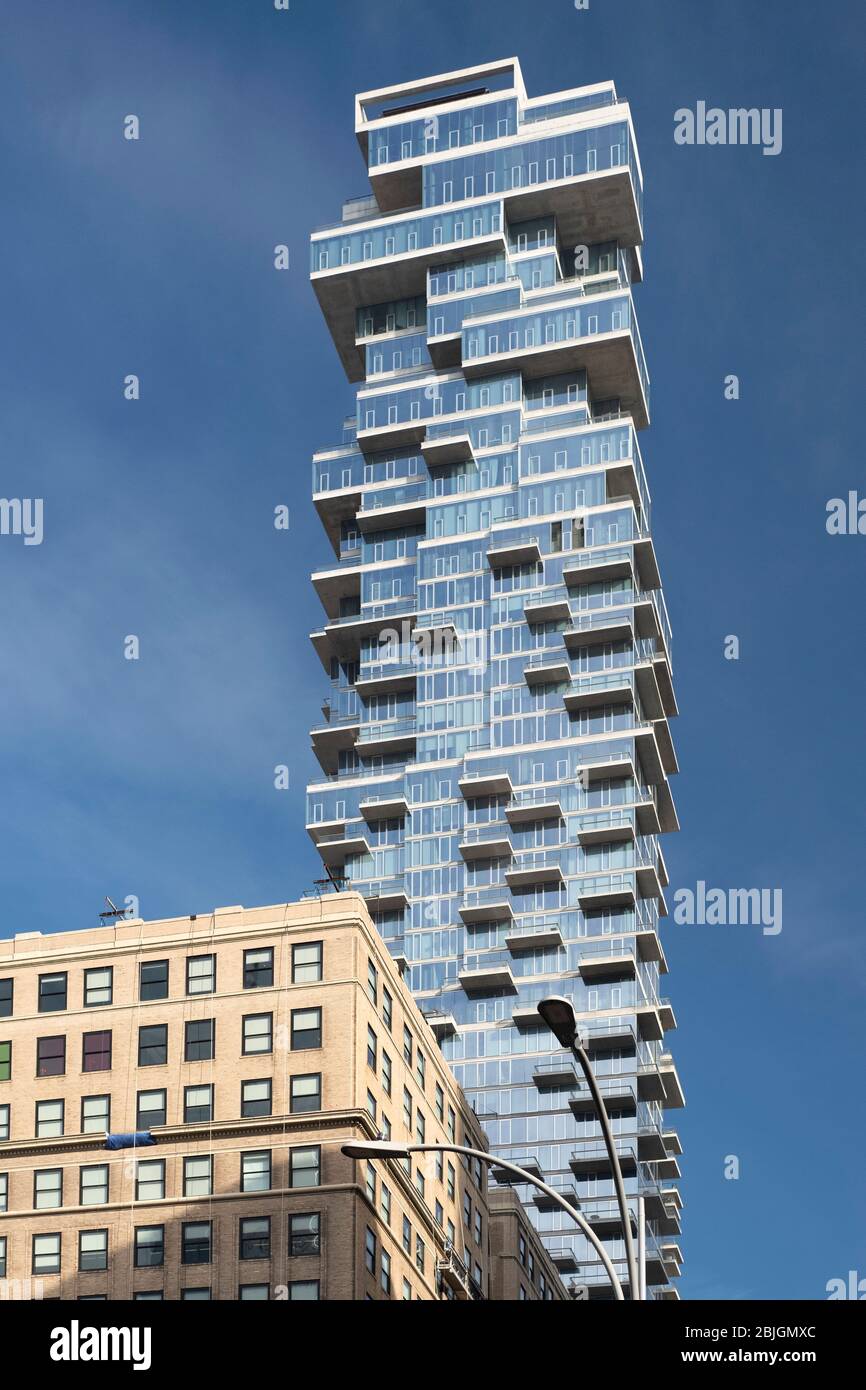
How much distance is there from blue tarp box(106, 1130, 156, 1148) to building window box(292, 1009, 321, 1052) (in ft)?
21.7

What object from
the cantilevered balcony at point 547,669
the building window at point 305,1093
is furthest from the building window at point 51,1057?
the cantilevered balcony at point 547,669

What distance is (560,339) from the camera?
17825 centimetres

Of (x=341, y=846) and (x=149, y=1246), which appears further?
(x=341, y=846)

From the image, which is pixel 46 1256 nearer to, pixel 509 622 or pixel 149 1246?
pixel 149 1246

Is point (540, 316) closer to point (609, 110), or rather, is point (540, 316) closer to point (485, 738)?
point (609, 110)

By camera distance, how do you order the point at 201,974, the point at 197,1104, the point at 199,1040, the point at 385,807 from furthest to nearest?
the point at 385,807 → the point at 201,974 → the point at 199,1040 → the point at 197,1104

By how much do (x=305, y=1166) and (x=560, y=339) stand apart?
366 ft

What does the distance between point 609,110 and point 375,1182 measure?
12402cm

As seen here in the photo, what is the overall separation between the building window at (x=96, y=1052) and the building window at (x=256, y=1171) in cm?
720

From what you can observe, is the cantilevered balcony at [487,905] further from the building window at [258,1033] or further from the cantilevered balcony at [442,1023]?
the building window at [258,1033]

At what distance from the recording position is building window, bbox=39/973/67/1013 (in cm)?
8462

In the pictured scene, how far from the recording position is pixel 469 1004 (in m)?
158

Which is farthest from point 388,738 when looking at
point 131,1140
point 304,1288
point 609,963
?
point 304,1288

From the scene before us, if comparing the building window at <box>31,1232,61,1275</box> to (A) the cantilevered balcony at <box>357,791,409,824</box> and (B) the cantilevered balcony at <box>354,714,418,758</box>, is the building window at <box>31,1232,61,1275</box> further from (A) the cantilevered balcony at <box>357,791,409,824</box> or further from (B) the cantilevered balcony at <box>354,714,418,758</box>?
(B) the cantilevered balcony at <box>354,714,418,758</box>
